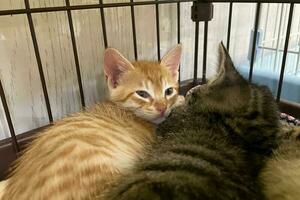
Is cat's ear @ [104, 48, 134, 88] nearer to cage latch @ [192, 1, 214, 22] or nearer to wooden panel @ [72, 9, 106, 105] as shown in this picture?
wooden panel @ [72, 9, 106, 105]

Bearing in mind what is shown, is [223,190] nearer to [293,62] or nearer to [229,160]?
[229,160]

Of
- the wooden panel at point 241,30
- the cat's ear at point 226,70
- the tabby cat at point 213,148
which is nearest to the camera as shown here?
the tabby cat at point 213,148

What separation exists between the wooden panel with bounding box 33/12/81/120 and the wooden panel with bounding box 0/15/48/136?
4 cm

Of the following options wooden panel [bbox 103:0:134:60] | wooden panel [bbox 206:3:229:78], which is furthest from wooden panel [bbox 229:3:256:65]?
wooden panel [bbox 103:0:134:60]

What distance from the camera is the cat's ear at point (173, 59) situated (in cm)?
99

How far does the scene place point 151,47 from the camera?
4.44 feet

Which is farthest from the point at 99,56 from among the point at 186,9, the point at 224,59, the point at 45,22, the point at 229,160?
the point at 229,160

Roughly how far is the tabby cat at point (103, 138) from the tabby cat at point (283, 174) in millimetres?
287

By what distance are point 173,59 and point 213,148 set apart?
0.50m

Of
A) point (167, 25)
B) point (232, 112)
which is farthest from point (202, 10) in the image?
point (232, 112)

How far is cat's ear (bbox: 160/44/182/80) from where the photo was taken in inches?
38.8

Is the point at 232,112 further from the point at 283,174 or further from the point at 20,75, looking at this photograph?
the point at 20,75

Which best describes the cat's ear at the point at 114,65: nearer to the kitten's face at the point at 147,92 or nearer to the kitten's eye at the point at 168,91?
the kitten's face at the point at 147,92

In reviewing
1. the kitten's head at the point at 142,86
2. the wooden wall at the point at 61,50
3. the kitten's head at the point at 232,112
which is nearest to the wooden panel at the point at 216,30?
the wooden wall at the point at 61,50
